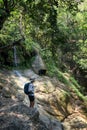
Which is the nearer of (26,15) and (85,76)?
(26,15)

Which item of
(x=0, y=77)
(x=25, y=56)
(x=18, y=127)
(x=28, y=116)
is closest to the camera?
(x=18, y=127)

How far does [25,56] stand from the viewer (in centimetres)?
2277

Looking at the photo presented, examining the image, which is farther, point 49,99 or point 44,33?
point 44,33

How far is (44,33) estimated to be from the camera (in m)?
29.7

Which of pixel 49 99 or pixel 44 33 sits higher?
pixel 44 33

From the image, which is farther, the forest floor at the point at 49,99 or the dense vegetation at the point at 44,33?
the forest floor at the point at 49,99

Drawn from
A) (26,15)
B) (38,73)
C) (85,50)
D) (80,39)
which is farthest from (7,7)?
(80,39)

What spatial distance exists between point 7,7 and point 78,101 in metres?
10.2

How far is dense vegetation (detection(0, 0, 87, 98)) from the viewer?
1413 cm

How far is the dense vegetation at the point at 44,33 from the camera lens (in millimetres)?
14133

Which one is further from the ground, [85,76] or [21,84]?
[21,84]

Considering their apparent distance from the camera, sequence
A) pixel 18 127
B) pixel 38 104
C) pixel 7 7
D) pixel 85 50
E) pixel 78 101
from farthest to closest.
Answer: pixel 85 50 → pixel 78 101 → pixel 38 104 → pixel 7 7 → pixel 18 127

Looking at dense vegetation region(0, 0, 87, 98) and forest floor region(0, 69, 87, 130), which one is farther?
forest floor region(0, 69, 87, 130)

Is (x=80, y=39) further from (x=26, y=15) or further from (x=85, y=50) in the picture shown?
(x=26, y=15)
